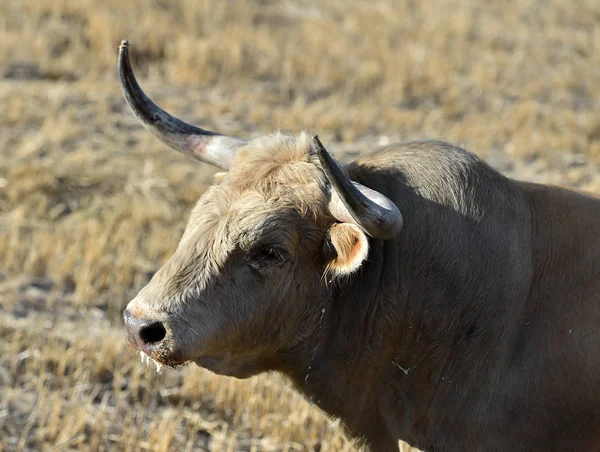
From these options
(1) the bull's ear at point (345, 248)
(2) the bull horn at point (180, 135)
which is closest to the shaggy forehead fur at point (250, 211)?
(1) the bull's ear at point (345, 248)

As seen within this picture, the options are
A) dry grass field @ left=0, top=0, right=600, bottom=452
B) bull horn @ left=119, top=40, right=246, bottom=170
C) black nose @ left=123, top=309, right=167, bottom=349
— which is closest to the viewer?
black nose @ left=123, top=309, right=167, bottom=349

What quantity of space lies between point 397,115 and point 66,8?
7049 millimetres

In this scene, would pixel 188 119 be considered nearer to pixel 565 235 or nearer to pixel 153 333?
pixel 565 235

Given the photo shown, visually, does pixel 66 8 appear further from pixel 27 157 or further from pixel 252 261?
pixel 252 261

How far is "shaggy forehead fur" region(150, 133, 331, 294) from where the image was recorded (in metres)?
5.17

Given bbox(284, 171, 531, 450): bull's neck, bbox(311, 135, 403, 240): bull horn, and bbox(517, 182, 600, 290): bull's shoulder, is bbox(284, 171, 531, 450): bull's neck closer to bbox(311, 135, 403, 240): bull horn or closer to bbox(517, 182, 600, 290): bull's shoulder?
bbox(517, 182, 600, 290): bull's shoulder

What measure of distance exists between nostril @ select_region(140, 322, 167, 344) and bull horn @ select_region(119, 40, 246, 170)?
1.38 meters

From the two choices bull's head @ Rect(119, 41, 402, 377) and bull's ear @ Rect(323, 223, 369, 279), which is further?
bull's ear @ Rect(323, 223, 369, 279)

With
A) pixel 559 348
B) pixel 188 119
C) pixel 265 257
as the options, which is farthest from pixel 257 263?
pixel 188 119

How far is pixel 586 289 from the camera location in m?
5.45

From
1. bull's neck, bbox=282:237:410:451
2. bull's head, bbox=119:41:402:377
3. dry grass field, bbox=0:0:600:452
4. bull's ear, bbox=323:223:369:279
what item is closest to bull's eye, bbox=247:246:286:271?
bull's head, bbox=119:41:402:377

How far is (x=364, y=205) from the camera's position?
15.8 feet

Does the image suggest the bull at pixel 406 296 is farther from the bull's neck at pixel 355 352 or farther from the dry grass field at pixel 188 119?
the dry grass field at pixel 188 119

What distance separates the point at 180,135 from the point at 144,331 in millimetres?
1719
